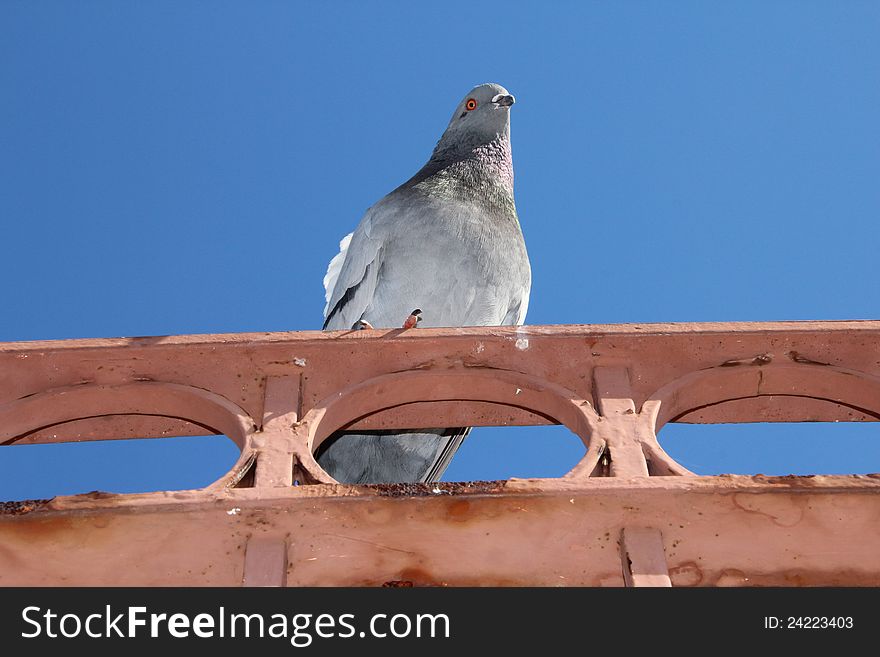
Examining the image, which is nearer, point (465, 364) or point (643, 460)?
point (643, 460)

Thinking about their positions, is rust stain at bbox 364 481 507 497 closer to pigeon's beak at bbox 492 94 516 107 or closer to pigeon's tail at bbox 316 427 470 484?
pigeon's tail at bbox 316 427 470 484

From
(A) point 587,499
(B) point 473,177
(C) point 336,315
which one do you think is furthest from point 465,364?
(B) point 473,177

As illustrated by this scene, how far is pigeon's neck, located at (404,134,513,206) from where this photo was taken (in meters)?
6.53

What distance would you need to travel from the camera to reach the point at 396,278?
6051mm

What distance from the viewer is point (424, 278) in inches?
235

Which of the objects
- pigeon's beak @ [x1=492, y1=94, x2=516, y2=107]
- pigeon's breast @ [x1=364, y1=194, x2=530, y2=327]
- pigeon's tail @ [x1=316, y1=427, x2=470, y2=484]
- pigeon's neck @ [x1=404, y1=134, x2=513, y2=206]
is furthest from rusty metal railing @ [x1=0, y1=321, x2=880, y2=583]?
pigeon's beak @ [x1=492, y1=94, x2=516, y2=107]

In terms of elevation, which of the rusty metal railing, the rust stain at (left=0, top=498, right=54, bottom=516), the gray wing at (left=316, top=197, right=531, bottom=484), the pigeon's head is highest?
the pigeon's head

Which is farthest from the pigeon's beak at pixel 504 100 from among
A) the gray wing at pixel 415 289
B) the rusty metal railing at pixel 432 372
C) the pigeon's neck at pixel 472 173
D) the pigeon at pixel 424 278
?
the rusty metal railing at pixel 432 372

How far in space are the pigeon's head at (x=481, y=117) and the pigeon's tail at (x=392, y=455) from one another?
2371 millimetres

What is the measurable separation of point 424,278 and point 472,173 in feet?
3.61

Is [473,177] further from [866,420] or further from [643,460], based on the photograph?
[643,460]

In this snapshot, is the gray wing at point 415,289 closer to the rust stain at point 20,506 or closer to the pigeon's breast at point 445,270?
the pigeon's breast at point 445,270

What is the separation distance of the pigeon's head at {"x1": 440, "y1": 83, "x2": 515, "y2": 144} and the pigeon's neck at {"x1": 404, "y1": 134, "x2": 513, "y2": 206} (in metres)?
0.07
